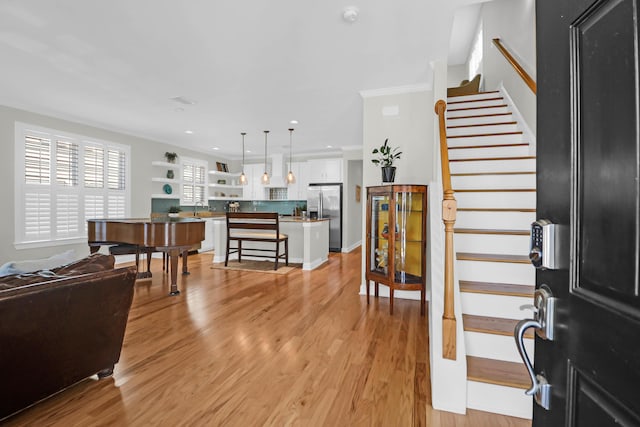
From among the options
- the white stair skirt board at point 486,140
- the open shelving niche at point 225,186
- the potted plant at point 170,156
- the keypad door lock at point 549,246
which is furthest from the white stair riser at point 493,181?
the open shelving niche at point 225,186

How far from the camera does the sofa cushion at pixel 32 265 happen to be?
174 centimetres

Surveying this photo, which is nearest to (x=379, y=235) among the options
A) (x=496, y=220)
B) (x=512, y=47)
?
(x=496, y=220)

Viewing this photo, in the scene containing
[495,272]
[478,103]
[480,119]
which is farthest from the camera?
[478,103]

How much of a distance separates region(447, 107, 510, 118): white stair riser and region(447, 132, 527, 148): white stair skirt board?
0.75 m

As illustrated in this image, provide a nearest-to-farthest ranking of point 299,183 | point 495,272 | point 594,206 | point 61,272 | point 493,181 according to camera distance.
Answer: point 594,206
point 61,272
point 495,272
point 493,181
point 299,183

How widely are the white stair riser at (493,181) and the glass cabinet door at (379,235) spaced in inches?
28.5

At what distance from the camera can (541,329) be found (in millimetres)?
613

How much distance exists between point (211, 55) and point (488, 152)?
304 centimetres

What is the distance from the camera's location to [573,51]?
56 cm

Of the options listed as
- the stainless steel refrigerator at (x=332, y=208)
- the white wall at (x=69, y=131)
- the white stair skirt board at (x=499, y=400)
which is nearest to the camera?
the white stair skirt board at (x=499, y=400)

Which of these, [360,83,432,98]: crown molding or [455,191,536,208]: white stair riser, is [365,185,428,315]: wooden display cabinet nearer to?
[455,191,536,208]: white stair riser

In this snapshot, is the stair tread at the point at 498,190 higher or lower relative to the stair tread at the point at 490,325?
higher

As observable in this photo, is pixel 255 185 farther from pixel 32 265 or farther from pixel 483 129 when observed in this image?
pixel 32 265

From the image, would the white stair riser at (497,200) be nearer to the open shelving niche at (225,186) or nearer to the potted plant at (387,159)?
the potted plant at (387,159)
